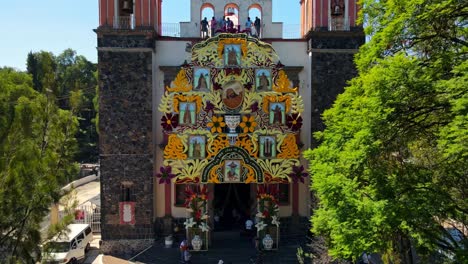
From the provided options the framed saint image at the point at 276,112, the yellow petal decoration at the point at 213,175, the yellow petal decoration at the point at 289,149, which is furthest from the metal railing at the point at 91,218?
the framed saint image at the point at 276,112

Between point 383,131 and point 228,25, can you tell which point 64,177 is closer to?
point 383,131

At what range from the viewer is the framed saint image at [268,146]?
48.0 feet

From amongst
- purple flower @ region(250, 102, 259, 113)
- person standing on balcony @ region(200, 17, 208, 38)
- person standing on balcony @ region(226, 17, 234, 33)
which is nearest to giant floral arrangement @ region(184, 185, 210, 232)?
purple flower @ region(250, 102, 259, 113)

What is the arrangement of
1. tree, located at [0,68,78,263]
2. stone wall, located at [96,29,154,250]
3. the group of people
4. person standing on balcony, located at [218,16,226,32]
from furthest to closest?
the group of people, person standing on balcony, located at [218,16,226,32], stone wall, located at [96,29,154,250], tree, located at [0,68,78,263]

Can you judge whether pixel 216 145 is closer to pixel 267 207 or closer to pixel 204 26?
pixel 267 207

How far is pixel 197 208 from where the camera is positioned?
14562 mm

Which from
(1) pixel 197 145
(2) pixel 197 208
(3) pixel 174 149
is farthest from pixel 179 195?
(1) pixel 197 145

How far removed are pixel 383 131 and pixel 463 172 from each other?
1.59m

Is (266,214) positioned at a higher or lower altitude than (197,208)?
lower

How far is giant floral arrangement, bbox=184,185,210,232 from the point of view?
14547 millimetres

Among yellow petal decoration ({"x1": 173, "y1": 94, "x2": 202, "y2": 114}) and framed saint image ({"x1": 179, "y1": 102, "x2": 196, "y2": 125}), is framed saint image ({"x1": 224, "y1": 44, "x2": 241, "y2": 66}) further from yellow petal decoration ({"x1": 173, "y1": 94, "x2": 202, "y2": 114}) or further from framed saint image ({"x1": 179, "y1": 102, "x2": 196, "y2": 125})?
framed saint image ({"x1": 179, "y1": 102, "x2": 196, "y2": 125})

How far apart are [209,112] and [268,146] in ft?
8.49

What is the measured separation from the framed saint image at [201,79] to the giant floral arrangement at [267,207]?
440 centimetres

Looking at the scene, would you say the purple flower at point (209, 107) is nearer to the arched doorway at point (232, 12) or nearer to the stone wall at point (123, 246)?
the arched doorway at point (232, 12)
